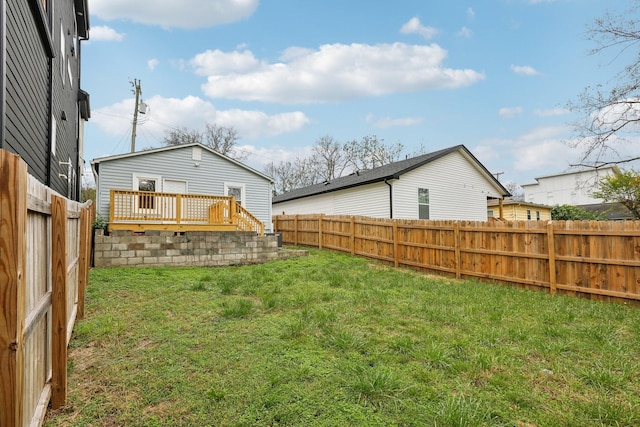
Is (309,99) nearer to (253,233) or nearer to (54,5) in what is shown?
(253,233)

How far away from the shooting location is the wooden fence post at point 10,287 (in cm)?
118

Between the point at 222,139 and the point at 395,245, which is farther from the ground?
the point at 222,139

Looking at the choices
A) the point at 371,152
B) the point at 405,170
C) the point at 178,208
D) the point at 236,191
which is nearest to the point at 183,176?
the point at 236,191

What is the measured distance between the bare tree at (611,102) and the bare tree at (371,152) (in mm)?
18646

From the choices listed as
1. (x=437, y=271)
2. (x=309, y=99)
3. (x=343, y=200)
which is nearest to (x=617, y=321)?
(x=437, y=271)

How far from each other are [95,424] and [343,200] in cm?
1440

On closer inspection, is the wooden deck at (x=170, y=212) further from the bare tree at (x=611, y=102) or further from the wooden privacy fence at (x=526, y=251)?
the bare tree at (x=611, y=102)

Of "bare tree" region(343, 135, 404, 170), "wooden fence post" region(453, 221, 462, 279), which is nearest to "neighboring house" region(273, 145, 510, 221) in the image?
"wooden fence post" region(453, 221, 462, 279)

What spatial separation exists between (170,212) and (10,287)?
9.01 metres

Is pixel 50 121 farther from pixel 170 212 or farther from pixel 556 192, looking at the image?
pixel 556 192

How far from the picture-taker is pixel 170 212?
9.56m

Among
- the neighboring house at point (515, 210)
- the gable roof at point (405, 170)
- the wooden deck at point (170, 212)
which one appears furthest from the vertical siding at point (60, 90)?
the neighboring house at point (515, 210)

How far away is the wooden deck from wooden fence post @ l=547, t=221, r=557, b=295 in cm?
794

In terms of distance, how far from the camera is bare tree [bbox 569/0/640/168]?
9148 mm
